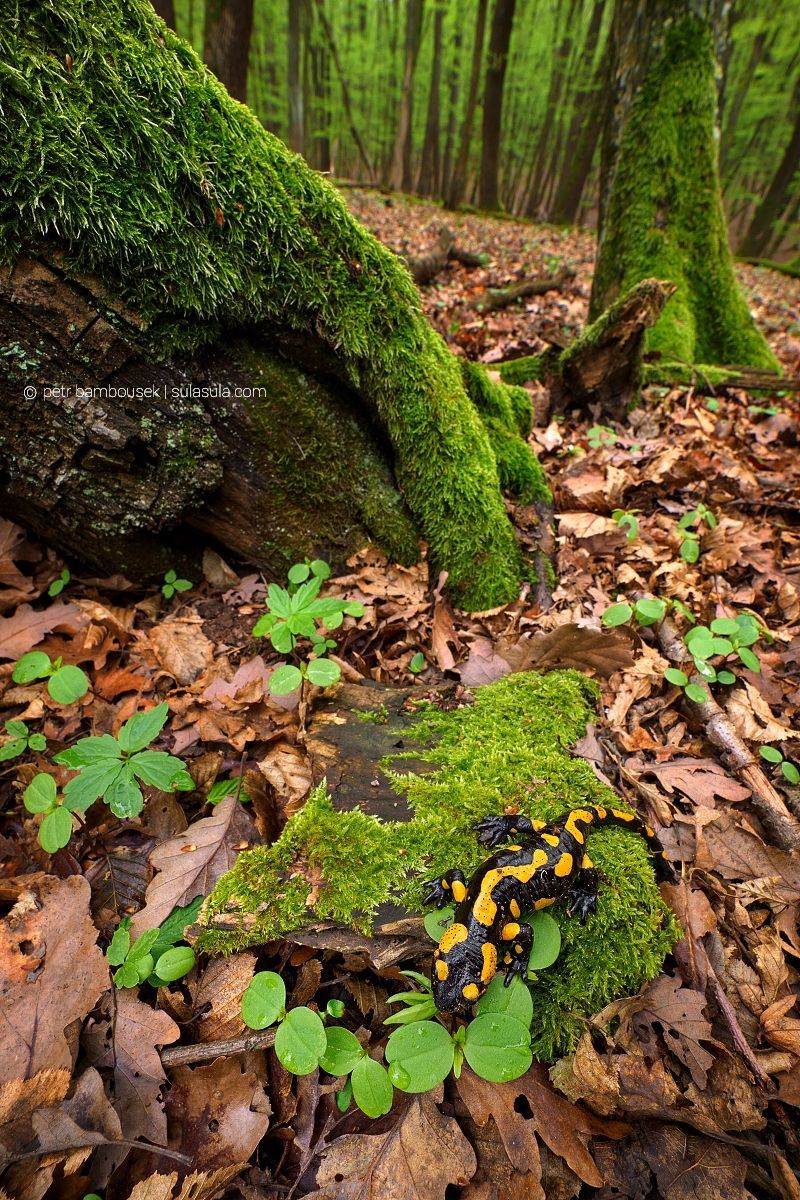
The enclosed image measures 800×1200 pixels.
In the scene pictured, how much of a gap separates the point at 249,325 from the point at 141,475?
103 cm

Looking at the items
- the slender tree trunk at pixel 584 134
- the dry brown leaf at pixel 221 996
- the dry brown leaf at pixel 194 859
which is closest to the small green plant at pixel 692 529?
the dry brown leaf at pixel 194 859

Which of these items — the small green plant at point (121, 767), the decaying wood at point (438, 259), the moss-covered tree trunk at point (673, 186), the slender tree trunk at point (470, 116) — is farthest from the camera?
the slender tree trunk at point (470, 116)

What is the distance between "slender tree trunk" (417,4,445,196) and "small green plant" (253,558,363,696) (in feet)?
106

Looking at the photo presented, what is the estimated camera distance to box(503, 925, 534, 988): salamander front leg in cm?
205

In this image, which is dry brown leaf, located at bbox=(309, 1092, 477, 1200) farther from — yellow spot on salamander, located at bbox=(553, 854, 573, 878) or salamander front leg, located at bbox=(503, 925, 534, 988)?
yellow spot on salamander, located at bbox=(553, 854, 573, 878)

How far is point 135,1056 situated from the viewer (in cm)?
188

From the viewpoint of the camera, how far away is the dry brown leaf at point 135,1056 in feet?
5.82

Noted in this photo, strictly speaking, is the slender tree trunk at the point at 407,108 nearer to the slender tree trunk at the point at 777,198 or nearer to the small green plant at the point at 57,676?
the slender tree trunk at the point at 777,198

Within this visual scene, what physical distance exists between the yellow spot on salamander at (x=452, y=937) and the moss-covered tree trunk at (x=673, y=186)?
6.31 meters

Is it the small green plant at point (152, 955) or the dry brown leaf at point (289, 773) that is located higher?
the dry brown leaf at point (289, 773)

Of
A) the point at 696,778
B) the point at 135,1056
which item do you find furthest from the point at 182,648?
the point at 696,778

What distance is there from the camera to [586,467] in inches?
185

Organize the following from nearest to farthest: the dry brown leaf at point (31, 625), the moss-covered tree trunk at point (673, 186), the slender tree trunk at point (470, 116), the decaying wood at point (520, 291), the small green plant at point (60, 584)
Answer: the dry brown leaf at point (31, 625) → the small green plant at point (60, 584) → the moss-covered tree trunk at point (673, 186) → the decaying wood at point (520, 291) → the slender tree trunk at point (470, 116)

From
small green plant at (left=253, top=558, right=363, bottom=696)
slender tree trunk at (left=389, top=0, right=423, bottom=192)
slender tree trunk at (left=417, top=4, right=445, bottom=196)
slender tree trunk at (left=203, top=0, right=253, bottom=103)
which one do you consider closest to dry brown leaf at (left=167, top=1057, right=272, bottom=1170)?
small green plant at (left=253, top=558, right=363, bottom=696)
